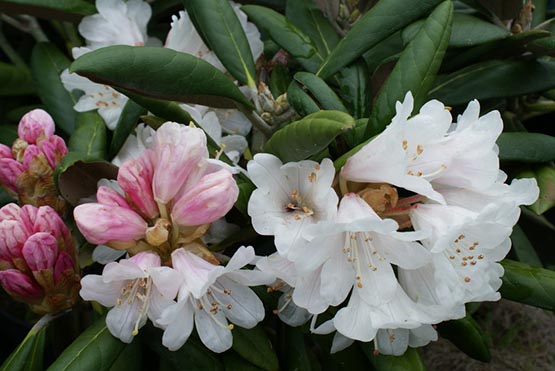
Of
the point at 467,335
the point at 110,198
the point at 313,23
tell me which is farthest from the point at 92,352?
the point at 313,23

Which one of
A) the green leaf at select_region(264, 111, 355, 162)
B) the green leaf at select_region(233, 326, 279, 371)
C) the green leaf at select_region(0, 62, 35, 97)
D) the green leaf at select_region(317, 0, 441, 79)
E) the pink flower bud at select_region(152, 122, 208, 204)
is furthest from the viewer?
the green leaf at select_region(0, 62, 35, 97)

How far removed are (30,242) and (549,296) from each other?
0.76m

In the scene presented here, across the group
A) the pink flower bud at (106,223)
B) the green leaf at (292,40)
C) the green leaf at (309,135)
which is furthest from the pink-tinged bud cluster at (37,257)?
the green leaf at (292,40)

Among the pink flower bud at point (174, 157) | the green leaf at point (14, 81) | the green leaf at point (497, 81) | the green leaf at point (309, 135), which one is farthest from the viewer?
the green leaf at point (14, 81)

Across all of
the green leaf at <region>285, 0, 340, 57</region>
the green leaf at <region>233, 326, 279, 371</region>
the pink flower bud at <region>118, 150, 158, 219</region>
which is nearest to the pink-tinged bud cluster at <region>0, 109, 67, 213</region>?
the pink flower bud at <region>118, 150, 158, 219</region>

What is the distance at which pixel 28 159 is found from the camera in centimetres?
111

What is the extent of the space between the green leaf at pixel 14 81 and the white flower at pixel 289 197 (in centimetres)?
90

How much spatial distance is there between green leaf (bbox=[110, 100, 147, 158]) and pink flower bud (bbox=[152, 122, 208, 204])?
26 cm

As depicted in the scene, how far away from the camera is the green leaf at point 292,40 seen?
1.24m

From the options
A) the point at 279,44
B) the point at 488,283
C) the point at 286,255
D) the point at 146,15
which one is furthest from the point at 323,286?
the point at 146,15

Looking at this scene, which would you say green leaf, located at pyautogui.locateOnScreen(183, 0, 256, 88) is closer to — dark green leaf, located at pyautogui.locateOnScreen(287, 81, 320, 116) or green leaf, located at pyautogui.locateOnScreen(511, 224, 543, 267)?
dark green leaf, located at pyautogui.locateOnScreen(287, 81, 320, 116)

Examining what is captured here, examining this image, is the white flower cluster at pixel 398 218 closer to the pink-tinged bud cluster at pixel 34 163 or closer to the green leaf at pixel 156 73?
the green leaf at pixel 156 73

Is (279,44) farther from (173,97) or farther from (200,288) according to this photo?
(200,288)

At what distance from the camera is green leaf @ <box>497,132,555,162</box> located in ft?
3.99
